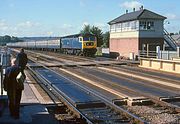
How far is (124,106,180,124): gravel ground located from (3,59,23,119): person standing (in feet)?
13.0

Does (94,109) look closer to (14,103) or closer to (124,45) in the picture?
(14,103)

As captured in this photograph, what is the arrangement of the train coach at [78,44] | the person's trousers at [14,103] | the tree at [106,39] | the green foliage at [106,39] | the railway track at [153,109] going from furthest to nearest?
the tree at [106,39] → the green foliage at [106,39] → the train coach at [78,44] → the railway track at [153,109] → the person's trousers at [14,103]

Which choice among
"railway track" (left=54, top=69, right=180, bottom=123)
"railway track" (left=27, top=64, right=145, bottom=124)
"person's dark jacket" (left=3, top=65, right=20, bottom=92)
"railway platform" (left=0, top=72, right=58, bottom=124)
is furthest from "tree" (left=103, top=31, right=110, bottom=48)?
"person's dark jacket" (left=3, top=65, right=20, bottom=92)

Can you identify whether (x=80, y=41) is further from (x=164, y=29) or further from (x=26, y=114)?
(x=26, y=114)

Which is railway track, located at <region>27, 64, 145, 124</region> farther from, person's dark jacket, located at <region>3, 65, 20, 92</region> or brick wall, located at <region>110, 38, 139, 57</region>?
brick wall, located at <region>110, 38, 139, 57</region>

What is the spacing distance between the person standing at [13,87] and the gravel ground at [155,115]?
395cm

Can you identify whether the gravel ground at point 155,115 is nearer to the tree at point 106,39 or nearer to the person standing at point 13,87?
the person standing at point 13,87

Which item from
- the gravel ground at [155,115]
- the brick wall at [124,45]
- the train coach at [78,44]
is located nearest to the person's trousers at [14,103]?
the gravel ground at [155,115]

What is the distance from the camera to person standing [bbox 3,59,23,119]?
9227 mm

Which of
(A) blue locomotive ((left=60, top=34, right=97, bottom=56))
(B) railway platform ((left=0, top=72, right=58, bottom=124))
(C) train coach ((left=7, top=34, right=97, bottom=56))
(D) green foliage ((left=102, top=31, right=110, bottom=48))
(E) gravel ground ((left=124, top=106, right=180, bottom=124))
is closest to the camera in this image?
(B) railway platform ((left=0, top=72, right=58, bottom=124))

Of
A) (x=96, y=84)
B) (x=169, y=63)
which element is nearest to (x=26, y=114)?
(x=96, y=84)

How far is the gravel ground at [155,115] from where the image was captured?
10672 mm

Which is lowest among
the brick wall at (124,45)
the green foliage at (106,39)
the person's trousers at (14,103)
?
the person's trousers at (14,103)

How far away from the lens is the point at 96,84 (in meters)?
19.4
